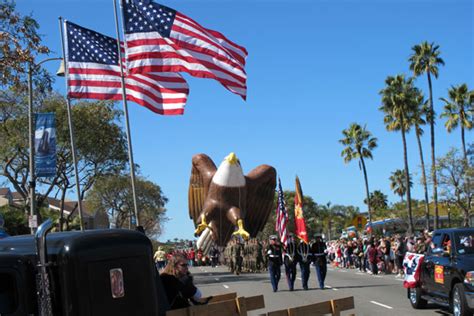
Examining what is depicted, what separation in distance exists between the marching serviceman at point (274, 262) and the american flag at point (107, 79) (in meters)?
→ 6.23

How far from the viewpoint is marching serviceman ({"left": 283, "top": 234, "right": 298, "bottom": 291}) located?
20639 millimetres

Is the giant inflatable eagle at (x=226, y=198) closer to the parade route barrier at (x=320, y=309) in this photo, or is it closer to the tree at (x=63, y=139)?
the tree at (x=63, y=139)

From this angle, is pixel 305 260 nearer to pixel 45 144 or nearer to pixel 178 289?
pixel 45 144

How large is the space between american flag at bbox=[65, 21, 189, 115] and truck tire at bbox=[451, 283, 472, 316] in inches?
317

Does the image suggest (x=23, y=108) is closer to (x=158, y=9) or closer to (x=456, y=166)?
(x=158, y=9)

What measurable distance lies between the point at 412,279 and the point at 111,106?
82.4 feet

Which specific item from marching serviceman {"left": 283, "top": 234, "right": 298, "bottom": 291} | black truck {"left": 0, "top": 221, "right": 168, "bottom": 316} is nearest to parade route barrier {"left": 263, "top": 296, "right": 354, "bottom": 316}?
black truck {"left": 0, "top": 221, "right": 168, "bottom": 316}

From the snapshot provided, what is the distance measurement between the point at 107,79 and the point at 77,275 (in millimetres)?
12651

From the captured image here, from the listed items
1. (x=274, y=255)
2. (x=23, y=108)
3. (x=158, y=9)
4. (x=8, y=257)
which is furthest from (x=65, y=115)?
(x=8, y=257)

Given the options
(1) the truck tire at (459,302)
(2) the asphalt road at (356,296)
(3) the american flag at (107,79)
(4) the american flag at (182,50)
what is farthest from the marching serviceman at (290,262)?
(1) the truck tire at (459,302)

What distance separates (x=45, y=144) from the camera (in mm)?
23719

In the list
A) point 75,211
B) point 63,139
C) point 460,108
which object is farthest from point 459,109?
point 75,211

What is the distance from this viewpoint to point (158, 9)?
16.0 meters

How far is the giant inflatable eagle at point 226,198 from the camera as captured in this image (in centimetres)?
5081
